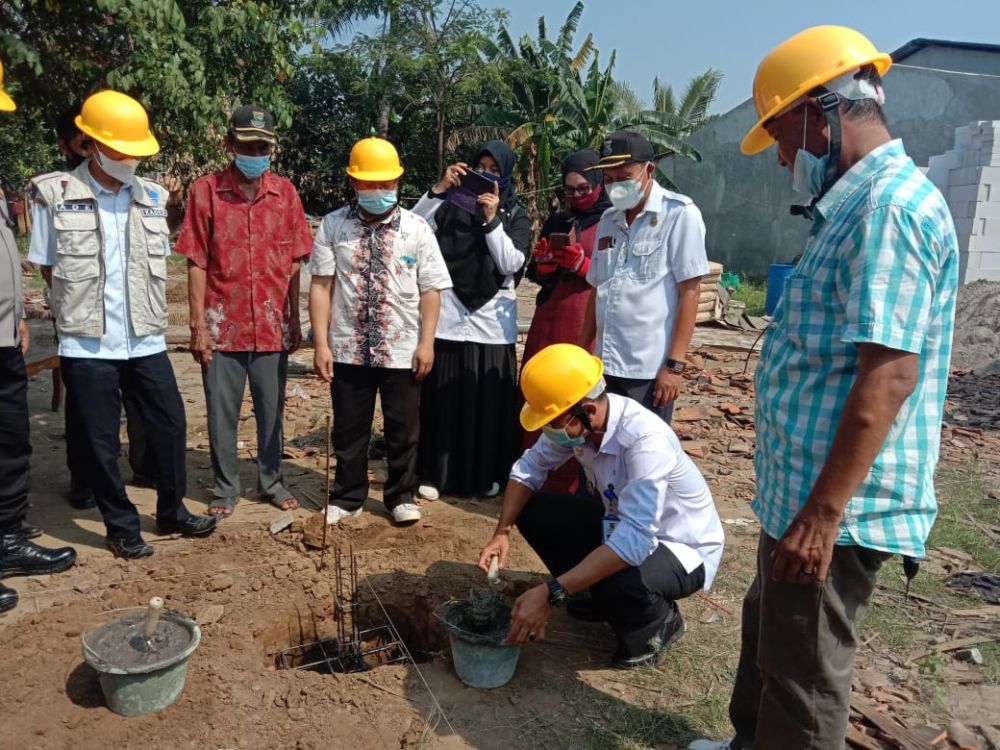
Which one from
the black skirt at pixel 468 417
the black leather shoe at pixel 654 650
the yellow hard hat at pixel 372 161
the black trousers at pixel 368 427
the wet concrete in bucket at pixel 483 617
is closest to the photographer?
the wet concrete in bucket at pixel 483 617

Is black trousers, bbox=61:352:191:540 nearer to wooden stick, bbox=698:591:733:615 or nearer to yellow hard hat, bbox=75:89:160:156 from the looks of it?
yellow hard hat, bbox=75:89:160:156

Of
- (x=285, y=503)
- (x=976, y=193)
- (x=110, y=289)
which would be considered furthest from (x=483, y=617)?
(x=976, y=193)

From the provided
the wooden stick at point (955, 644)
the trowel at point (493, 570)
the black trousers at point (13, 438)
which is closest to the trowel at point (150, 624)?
the trowel at point (493, 570)

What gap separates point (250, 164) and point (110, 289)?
1.02m

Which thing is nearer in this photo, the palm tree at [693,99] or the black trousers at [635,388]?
the black trousers at [635,388]

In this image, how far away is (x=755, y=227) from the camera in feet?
65.6

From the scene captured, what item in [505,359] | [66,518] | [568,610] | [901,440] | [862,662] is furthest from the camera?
[505,359]

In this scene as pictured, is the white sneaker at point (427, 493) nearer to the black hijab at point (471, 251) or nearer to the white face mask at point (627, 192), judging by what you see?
the black hijab at point (471, 251)

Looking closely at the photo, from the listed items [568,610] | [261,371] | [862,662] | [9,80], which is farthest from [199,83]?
[862,662]

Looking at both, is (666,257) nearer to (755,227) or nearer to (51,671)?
(51,671)

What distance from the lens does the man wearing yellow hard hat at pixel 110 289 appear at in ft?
12.2

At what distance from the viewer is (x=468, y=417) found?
195 inches

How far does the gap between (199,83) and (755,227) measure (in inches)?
685

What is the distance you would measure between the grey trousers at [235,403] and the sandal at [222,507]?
0.02m
